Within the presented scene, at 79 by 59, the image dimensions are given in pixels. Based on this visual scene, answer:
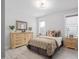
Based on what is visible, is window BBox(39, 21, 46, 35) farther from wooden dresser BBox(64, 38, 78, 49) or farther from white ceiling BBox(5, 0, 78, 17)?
white ceiling BBox(5, 0, 78, 17)

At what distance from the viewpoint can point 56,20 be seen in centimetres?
459

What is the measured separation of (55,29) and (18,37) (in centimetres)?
226

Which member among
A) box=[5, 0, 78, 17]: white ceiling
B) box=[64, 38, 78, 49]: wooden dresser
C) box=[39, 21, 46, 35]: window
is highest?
box=[5, 0, 78, 17]: white ceiling

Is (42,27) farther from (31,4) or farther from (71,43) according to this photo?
(31,4)

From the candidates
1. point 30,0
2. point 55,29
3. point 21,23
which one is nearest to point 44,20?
point 55,29

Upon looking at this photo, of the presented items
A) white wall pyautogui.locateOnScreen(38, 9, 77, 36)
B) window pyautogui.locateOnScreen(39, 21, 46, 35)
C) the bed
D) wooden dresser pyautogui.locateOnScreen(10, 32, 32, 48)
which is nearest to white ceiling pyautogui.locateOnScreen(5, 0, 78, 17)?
white wall pyautogui.locateOnScreen(38, 9, 77, 36)

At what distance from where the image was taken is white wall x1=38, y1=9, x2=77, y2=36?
163 inches

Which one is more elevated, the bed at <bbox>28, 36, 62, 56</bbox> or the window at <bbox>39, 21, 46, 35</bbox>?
the window at <bbox>39, 21, 46, 35</bbox>

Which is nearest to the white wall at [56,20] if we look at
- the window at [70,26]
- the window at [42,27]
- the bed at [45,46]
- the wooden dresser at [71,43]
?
the window at [70,26]

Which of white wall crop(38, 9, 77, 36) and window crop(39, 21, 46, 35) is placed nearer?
white wall crop(38, 9, 77, 36)

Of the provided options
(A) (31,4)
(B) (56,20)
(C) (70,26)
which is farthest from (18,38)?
(C) (70,26)

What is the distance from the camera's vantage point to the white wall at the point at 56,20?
4.15m

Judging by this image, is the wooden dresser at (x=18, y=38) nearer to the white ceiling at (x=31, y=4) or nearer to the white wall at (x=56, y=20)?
the white ceiling at (x=31, y=4)

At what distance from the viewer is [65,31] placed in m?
4.16
